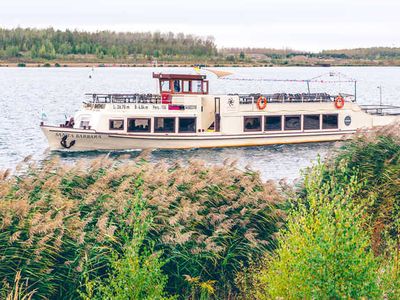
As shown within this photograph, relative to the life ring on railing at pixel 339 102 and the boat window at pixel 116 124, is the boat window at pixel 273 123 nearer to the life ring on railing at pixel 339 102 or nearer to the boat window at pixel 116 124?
the life ring on railing at pixel 339 102

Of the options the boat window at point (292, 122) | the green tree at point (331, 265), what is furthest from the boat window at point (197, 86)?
the green tree at point (331, 265)

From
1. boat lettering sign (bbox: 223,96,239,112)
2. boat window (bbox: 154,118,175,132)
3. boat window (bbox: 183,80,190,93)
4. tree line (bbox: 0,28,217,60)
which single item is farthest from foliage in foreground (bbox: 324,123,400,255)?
tree line (bbox: 0,28,217,60)

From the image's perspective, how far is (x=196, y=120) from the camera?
40.2 m

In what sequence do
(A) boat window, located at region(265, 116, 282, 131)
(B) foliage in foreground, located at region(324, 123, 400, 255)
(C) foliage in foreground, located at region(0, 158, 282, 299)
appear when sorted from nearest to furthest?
1. (C) foliage in foreground, located at region(0, 158, 282, 299)
2. (B) foliage in foreground, located at region(324, 123, 400, 255)
3. (A) boat window, located at region(265, 116, 282, 131)

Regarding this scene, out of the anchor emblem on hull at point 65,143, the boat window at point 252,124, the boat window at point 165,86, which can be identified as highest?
the boat window at point 165,86

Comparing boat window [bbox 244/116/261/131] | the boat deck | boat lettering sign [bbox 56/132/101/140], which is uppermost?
the boat deck

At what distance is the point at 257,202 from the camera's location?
1548 centimetres

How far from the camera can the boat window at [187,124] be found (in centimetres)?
3981

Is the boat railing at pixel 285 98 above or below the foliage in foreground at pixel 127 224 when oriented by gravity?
above

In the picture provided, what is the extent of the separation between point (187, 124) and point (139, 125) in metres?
2.42

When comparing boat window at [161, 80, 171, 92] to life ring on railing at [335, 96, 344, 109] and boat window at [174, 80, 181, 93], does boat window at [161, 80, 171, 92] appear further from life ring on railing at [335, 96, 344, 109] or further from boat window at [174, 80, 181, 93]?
life ring on railing at [335, 96, 344, 109]

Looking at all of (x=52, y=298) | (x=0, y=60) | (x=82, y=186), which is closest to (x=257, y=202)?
(x=82, y=186)

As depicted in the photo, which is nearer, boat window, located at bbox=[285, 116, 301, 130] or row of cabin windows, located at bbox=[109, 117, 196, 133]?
row of cabin windows, located at bbox=[109, 117, 196, 133]

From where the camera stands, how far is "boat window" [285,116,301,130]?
42531 millimetres
